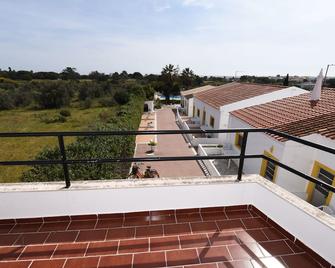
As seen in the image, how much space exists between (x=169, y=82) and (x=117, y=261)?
48.8 meters

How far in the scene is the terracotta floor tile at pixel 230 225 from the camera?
2414 mm

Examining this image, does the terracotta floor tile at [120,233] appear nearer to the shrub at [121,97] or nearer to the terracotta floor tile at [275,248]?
the terracotta floor tile at [275,248]

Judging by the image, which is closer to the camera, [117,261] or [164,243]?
[117,261]

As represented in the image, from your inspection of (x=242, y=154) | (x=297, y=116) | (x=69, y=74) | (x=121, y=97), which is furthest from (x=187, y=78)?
(x=242, y=154)

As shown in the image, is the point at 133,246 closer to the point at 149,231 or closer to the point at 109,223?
the point at 149,231

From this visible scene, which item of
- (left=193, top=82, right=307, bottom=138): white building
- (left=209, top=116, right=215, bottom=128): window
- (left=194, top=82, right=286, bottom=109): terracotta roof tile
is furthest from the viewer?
(left=209, top=116, right=215, bottom=128): window

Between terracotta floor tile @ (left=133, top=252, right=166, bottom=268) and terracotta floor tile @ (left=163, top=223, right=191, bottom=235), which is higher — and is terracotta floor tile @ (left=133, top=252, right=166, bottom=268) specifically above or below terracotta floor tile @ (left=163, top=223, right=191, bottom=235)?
above

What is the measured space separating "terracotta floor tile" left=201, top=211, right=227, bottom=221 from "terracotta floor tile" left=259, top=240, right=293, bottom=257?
50 centimetres

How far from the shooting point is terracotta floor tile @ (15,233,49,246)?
2172mm

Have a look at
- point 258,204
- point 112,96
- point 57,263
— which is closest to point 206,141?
point 258,204

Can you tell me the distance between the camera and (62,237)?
2244 millimetres

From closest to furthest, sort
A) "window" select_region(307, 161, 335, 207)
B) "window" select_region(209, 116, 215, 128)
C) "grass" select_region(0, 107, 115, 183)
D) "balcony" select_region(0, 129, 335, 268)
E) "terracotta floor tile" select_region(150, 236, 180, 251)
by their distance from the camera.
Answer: "balcony" select_region(0, 129, 335, 268) → "terracotta floor tile" select_region(150, 236, 180, 251) → "window" select_region(307, 161, 335, 207) → "grass" select_region(0, 107, 115, 183) → "window" select_region(209, 116, 215, 128)

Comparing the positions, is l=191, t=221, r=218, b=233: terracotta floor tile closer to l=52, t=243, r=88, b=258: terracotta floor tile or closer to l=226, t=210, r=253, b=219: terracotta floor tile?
l=226, t=210, r=253, b=219: terracotta floor tile

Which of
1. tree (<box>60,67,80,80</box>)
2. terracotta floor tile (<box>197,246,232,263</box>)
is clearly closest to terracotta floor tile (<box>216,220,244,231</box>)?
terracotta floor tile (<box>197,246,232,263</box>)
